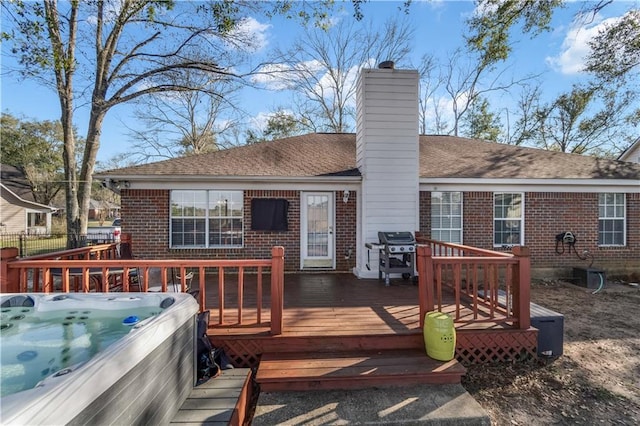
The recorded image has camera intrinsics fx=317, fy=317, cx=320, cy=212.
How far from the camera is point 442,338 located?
137 inches

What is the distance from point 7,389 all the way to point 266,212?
5.48m

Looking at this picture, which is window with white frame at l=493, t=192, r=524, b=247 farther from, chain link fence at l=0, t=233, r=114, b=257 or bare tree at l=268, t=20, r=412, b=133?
bare tree at l=268, t=20, r=412, b=133

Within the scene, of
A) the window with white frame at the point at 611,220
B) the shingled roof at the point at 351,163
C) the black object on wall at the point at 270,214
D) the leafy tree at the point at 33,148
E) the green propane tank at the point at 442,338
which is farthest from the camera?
the leafy tree at the point at 33,148

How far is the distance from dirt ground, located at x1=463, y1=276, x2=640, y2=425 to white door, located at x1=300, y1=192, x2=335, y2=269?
14.3 ft

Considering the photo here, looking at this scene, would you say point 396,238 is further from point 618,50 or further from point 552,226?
point 618,50

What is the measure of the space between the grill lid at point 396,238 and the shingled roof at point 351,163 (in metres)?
1.74

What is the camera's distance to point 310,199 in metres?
7.70

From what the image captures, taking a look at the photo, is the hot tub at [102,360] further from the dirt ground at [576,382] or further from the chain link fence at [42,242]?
the chain link fence at [42,242]

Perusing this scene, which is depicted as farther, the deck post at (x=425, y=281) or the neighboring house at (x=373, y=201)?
the neighboring house at (x=373, y=201)

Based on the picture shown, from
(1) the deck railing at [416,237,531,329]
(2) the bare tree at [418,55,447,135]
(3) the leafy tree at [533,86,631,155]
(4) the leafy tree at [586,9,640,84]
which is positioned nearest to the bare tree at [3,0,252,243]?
(1) the deck railing at [416,237,531,329]

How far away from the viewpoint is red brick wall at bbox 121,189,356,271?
733 cm

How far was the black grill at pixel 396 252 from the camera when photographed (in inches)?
245

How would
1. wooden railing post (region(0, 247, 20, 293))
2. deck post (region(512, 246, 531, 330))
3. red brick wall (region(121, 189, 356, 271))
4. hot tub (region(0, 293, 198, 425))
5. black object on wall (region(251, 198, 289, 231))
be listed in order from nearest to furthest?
hot tub (region(0, 293, 198, 425)) → wooden railing post (region(0, 247, 20, 293)) → deck post (region(512, 246, 531, 330)) → red brick wall (region(121, 189, 356, 271)) → black object on wall (region(251, 198, 289, 231))

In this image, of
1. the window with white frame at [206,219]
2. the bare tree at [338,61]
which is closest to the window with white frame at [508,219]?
the window with white frame at [206,219]
